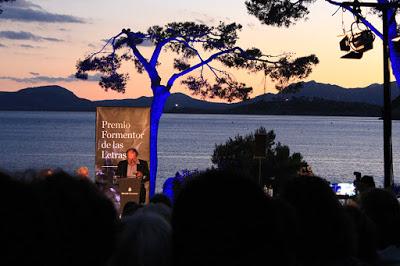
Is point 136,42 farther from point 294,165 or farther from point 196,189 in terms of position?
point 196,189

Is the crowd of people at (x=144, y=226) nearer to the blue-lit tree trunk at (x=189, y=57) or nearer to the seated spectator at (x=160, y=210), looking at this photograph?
the seated spectator at (x=160, y=210)

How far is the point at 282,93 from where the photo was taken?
2144 cm

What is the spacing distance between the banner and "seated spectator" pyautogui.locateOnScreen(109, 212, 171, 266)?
12.0 m

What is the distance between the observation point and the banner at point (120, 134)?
47.9ft

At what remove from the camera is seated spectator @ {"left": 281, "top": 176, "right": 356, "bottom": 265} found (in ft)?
10.1

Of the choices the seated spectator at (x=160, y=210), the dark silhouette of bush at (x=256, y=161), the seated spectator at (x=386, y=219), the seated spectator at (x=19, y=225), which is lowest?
the dark silhouette of bush at (x=256, y=161)

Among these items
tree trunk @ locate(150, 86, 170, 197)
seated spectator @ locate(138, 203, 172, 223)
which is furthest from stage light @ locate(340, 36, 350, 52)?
seated spectator @ locate(138, 203, 172, 223)

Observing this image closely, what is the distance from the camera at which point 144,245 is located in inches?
100

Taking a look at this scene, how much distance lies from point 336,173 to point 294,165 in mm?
33078

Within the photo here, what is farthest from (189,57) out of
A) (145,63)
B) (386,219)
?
(386,219)

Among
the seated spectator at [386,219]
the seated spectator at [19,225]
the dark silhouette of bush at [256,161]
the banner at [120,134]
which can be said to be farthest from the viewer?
the dark silhouette of bush at [256,161]

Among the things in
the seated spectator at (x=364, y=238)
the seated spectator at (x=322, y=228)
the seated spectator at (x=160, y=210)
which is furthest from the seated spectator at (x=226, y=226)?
the seated spectator at (x=364, y=238)

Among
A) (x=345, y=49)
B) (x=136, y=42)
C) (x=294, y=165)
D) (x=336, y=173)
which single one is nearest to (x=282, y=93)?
(x=136, y=42)

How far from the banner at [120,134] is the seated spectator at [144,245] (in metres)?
12.0
